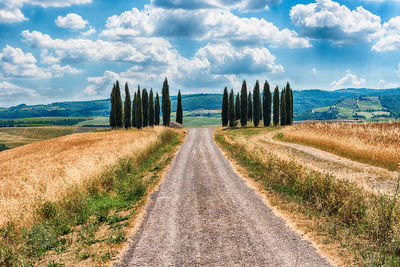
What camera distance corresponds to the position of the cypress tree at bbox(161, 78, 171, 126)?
71938mm

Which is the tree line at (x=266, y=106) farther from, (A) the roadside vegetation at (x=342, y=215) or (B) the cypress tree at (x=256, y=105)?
(A) the roadside vegetation at (x=342, y=215)

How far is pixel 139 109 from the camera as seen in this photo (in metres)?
82.0

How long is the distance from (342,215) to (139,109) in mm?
76423

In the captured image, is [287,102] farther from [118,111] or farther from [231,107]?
[118,111]

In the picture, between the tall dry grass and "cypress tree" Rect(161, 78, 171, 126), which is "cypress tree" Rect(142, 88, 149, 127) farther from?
the tall dry grass

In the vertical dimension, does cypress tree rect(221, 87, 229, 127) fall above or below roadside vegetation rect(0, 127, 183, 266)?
above

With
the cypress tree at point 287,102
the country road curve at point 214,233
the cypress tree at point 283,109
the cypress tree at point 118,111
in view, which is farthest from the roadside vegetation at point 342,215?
the cypress tree at point 287,102

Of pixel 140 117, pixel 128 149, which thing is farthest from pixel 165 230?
pixel 140 117

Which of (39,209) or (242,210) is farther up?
(39,209)

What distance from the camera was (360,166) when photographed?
20.1 meters

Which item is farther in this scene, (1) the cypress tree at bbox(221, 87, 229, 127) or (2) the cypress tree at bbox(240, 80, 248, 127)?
(1) the cypress tree at bbox(221, 87, 229, 127)

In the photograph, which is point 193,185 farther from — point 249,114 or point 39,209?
point 249,114

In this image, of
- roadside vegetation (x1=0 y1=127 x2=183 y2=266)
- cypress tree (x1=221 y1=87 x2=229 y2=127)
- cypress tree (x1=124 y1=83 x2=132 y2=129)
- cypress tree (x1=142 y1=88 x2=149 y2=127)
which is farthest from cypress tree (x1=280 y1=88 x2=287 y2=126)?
roadside vegetation (x1=0 y1=127 x2=183 y2=266)

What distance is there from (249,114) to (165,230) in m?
85.5
